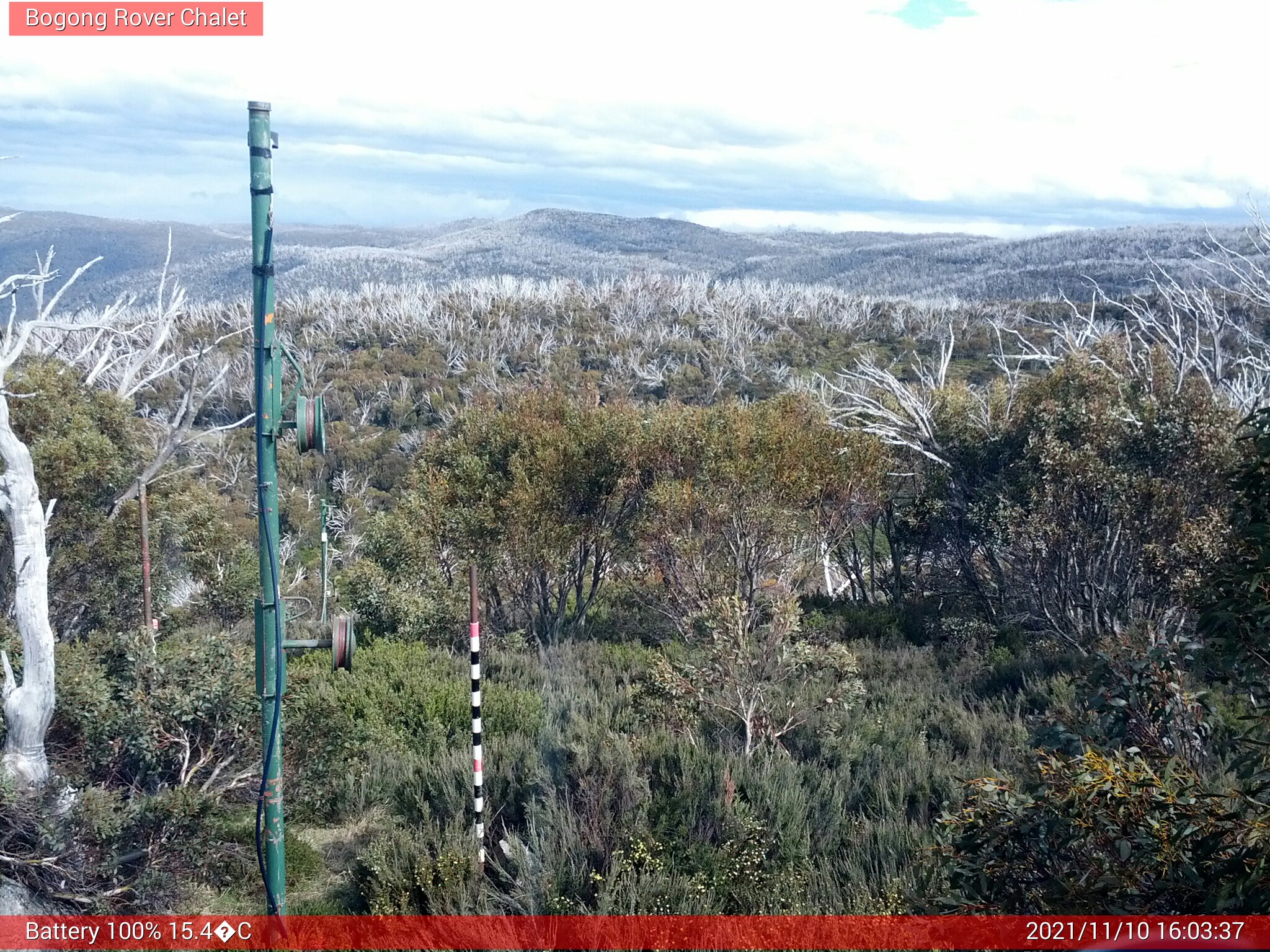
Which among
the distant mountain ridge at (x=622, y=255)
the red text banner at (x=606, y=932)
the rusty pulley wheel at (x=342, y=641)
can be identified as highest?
the distant mountain ridge at (x=622, y=255)

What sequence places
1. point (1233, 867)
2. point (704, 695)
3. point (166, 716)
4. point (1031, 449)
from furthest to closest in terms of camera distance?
point (1031, 449), point (704, 695), point (166, 716), point (1233, 867)

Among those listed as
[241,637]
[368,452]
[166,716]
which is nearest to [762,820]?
[166,716]

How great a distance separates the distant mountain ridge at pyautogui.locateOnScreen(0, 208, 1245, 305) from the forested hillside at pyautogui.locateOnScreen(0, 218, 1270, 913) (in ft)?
103

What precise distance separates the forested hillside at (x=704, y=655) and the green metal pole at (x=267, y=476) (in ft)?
4.80

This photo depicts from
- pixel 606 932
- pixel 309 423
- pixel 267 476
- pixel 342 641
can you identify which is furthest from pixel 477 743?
pixel 309 423

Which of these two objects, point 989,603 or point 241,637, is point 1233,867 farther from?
point 989,603

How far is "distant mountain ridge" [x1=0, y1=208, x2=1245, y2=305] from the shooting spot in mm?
74938

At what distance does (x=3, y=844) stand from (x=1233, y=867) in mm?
7050

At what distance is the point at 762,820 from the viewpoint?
6840 millimetres

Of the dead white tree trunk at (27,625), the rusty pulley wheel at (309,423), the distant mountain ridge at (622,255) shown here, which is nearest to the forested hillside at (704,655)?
the dead white tree trunk at (27,625)

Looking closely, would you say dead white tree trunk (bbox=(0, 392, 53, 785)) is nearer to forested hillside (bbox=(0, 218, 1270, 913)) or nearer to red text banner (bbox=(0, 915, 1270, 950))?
forested hillside (bbox=(0, 218, 1270, 913))

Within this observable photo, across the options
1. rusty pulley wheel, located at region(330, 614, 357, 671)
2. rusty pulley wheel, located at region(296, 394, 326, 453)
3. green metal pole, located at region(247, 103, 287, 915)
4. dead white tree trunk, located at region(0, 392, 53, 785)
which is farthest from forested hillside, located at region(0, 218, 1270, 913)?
rusty pulley wheel, located at region(296, 394, 326, 453)

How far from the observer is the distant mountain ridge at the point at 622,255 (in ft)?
246

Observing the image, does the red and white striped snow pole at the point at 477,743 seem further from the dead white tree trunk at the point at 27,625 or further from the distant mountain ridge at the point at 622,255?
the distant mountain ridge at the point at 622,255
